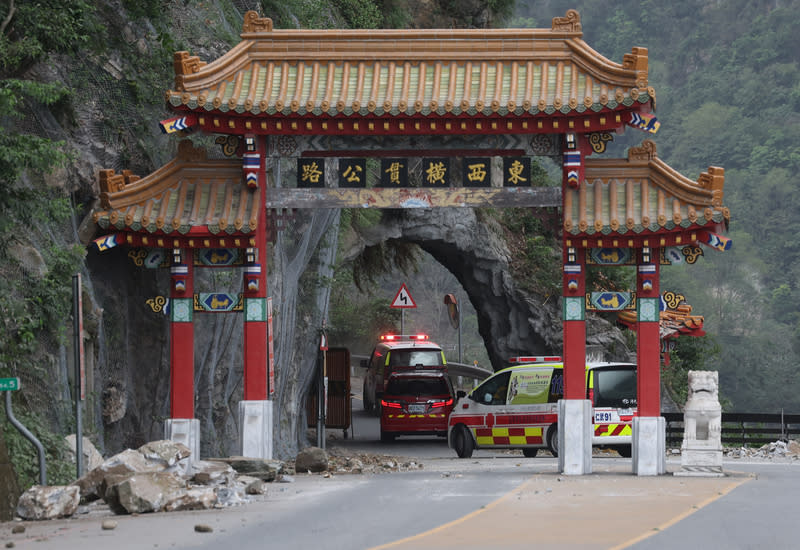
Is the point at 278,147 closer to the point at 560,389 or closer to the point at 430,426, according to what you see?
the point at 560,389

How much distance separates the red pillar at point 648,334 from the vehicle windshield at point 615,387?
3.49m

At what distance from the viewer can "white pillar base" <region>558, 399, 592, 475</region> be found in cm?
1627

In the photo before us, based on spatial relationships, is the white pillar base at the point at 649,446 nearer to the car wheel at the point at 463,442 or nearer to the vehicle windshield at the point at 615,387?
the vehicle windshield at the point at 615,387

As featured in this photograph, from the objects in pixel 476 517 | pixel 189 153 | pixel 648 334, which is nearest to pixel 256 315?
pixel 189 153

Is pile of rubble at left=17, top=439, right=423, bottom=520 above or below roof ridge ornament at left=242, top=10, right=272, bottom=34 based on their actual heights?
below

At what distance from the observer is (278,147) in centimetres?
1706

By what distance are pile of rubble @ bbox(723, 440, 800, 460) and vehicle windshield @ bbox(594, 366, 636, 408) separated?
3.57 meters

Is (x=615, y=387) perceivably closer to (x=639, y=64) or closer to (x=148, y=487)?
(x=639, y=64)

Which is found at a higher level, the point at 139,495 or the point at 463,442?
the point at 139,495

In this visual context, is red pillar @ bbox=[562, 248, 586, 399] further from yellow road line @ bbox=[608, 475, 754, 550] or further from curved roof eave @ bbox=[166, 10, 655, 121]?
yellow road line @ bbox=[608, 475, 754, 550]

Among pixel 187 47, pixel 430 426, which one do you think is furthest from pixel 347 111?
pixel 430 426

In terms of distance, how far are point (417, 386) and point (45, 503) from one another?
16.0 meters

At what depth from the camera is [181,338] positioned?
664 inches

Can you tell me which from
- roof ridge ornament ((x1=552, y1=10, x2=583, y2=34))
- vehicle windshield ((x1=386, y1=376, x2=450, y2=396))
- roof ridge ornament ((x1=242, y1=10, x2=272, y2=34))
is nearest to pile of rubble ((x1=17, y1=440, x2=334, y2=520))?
roof ridge ornament ((x1=242, y1=10, x2=272, y2=34))
